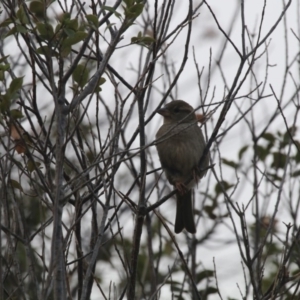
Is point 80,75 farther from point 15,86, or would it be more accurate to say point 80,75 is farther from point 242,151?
point 242,151

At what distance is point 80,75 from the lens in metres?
3.58

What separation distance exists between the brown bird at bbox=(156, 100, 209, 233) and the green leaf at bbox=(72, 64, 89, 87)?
220cm

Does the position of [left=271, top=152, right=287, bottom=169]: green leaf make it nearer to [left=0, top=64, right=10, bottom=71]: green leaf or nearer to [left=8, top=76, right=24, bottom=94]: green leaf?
[left=0, top=64, right=10, bottom=71]: green leaf

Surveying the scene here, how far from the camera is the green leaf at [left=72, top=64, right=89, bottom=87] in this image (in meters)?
3.55

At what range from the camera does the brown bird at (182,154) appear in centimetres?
594

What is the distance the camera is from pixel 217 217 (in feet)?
21.7

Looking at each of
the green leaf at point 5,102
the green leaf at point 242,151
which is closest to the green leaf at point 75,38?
the green leaf at point 5,102

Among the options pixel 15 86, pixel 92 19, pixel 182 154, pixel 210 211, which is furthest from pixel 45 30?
pixel 210 211

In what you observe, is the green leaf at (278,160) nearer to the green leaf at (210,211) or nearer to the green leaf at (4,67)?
Answer: the green leaf at (210,211)

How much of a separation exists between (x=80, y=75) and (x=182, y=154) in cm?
251

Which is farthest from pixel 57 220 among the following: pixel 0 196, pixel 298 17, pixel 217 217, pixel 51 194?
pixel 217 217

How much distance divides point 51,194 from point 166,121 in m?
3.18

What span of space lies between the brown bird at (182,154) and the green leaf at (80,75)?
2.20 meters

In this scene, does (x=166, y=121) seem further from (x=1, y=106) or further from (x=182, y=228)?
(x=1, y=106)
